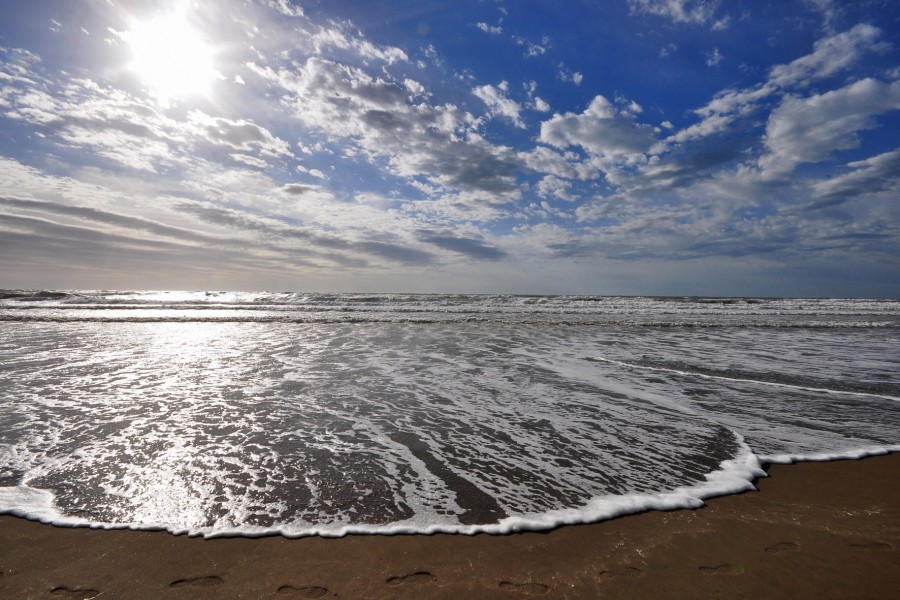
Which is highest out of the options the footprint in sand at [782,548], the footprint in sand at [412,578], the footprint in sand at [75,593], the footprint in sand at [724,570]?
the footprint in sand at [782,548]

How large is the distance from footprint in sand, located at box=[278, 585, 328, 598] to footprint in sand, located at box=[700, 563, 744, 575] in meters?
2.42

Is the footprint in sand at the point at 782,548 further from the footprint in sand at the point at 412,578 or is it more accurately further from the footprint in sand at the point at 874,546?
the footprint in sand at the point at 412,578

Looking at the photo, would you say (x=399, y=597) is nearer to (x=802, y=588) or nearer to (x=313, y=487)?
(x=313, y=487)

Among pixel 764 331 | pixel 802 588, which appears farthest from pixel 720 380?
pixel 764 331

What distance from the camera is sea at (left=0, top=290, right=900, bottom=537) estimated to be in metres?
3.34

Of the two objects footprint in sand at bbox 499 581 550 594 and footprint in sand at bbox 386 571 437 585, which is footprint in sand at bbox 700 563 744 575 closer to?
footprint in sand at bbox 499 581 550 594

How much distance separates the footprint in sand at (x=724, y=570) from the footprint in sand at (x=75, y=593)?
3.78m

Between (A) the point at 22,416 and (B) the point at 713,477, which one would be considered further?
(A) the point at 22,416

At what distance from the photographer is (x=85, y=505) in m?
3.30

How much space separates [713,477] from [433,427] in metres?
3.11

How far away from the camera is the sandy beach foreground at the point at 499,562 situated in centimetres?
245

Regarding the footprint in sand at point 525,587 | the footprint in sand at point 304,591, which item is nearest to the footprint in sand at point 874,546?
the footprint in sand at point 525,587

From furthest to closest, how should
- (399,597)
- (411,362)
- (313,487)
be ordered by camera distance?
(411,362) < (313,487) < (399,597)

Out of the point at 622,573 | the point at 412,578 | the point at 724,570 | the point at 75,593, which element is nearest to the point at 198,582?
the point at 75,593
